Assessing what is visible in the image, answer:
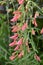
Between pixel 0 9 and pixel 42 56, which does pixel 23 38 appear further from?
pixel 0 9

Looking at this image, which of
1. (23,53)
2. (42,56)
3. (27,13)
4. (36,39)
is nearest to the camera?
(27,13)

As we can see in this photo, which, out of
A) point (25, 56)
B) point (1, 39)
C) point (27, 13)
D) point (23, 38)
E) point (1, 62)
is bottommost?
point (1, 62)

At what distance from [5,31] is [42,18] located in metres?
0.71

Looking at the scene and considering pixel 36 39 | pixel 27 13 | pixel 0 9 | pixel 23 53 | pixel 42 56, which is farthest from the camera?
pixel 0 9

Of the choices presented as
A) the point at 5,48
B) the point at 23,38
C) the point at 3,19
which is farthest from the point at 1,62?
the point at 23,38

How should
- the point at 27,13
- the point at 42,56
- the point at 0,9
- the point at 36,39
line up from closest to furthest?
1. the point at 27,13
2. the point at 42,56
3. the point at 36,39
4. the point at 0,9

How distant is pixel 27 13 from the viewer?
2.30m

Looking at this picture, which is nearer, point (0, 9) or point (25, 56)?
point (25, 56)

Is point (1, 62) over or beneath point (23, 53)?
beneath

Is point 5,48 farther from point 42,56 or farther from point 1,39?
point 42,56

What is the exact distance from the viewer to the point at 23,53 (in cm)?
248

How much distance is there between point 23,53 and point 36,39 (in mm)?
1045

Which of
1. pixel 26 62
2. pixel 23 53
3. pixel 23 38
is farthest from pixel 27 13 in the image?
pixel 26 62

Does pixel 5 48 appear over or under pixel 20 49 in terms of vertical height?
under
